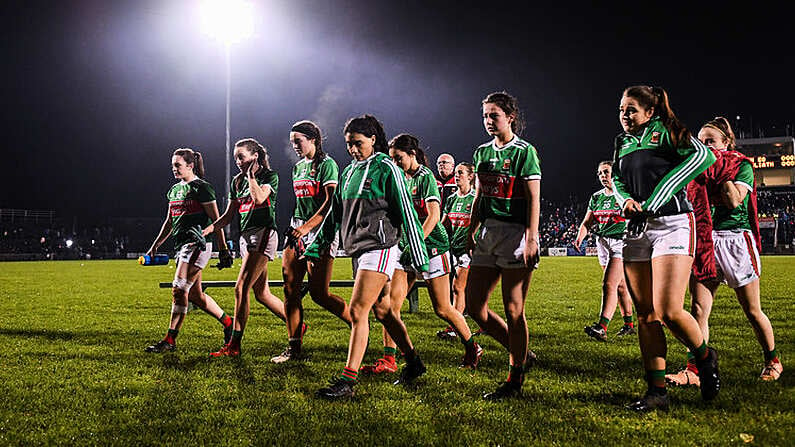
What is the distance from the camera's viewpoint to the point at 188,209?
6.95m

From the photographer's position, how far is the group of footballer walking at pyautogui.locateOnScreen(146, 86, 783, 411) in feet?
13.2

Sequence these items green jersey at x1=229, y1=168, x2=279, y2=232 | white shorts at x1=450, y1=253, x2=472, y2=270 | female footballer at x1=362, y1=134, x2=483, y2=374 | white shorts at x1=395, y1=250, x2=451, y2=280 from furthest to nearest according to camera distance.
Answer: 1. white shorts at x1=450, y1=253, x2=472, y2=270
2. green jersey at x1=229, y1=168, x2=279, y2=232
3. white shorts at x1=395, y1=250, x2=451, y2=280
4. female footballer at x1=362, y1=134, x2=483, y2=374

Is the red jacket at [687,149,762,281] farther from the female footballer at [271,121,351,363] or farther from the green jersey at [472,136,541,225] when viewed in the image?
the female footballer at [271,121,351,363]

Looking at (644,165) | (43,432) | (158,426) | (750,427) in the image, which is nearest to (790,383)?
(750,427)

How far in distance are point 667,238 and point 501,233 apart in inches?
44.1

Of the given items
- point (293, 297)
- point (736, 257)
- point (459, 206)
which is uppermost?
point (459, 206)

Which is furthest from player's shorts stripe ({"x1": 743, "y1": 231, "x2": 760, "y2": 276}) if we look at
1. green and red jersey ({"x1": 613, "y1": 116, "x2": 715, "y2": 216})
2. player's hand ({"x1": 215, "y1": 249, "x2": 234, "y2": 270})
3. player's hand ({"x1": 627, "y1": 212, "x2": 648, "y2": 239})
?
player's hand ({"x1": 215, "y1": 249, "x2": 234, "y2": 270})

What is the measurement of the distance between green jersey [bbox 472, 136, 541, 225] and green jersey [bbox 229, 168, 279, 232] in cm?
282

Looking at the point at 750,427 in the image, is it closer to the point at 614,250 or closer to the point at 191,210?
the point at 614,250

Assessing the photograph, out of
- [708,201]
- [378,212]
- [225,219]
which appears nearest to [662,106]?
[708,201]

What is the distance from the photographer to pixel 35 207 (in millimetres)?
74125

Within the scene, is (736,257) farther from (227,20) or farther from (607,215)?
(227,20)

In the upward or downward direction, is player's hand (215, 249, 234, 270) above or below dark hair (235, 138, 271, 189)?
below

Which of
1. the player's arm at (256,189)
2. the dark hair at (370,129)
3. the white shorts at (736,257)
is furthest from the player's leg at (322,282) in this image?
the white shorts at (736,257)
